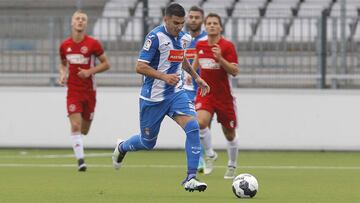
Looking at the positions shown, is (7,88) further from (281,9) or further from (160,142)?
(281,9)

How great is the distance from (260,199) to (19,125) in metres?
10.6

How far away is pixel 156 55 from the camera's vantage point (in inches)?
482

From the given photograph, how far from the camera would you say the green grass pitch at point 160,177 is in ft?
38.1

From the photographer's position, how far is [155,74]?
11.9 meters

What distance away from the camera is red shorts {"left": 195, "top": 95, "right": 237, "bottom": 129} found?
15164 mm

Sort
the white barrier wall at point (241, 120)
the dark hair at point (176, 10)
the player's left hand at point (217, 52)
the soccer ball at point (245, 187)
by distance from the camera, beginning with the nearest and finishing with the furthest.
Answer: the soccer ball at point (245, 187) < the dark hair at point (176, 10) < the player's left hand at point (217, 52) < the white barrier wall at point (241, 120)

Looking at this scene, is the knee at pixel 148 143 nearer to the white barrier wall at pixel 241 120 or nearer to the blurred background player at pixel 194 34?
the blurred background player at pixel 194 34

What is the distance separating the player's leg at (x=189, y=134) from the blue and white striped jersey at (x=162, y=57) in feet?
0.57

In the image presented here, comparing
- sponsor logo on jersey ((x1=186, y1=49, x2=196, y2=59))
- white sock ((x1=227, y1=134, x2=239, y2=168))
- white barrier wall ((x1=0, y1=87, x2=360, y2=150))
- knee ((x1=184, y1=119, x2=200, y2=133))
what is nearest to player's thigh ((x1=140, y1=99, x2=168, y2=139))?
knee ((x1=184, y1=119, x2=200, y2=133))

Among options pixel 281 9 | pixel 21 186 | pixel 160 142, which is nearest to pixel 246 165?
pixel 160 142

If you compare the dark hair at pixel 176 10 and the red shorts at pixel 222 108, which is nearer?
the dark hair at pixel 176 10

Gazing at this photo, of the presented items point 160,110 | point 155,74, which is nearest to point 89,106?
point 160,110

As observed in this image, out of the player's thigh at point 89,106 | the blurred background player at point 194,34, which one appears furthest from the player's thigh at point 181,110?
the player's thigh at point 89,106

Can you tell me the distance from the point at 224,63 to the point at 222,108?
0.88 m
